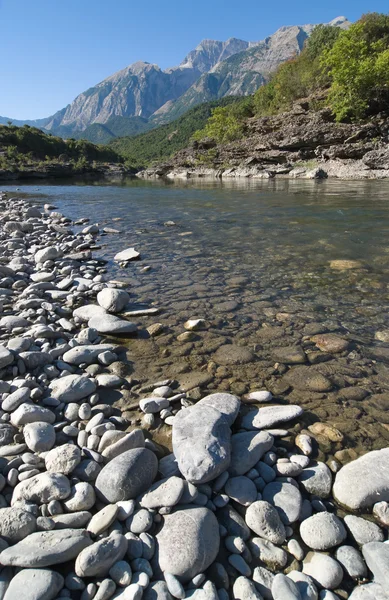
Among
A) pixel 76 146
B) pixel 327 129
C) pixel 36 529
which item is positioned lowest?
pixel 36 529

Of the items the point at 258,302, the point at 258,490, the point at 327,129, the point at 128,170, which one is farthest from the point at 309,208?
the point at 128,170

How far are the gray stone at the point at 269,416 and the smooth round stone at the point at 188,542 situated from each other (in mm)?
873

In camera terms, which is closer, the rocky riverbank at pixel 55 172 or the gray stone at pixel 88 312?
the gray stone at pixel 88 312

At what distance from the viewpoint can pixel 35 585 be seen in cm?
143

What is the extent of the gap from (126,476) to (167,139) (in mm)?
164736

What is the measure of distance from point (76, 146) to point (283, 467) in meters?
120

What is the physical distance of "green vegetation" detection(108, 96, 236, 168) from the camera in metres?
138

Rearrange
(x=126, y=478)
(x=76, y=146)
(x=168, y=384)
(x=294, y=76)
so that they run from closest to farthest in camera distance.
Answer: (x=126, y=478)
(x=168, y=384)
(x=294, y=76)
(x=76, y=146)

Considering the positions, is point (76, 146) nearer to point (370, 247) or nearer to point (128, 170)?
point (128, 170)

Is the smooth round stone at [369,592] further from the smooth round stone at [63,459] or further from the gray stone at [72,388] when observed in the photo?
the gray stone at [72,388]

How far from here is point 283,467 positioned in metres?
2.15

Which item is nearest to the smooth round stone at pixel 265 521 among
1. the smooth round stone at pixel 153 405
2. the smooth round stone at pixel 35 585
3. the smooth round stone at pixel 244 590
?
the smooth round stone at pixel 244 590

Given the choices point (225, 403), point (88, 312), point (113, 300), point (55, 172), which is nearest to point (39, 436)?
point (225, 403)

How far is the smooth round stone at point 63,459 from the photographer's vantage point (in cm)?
207
